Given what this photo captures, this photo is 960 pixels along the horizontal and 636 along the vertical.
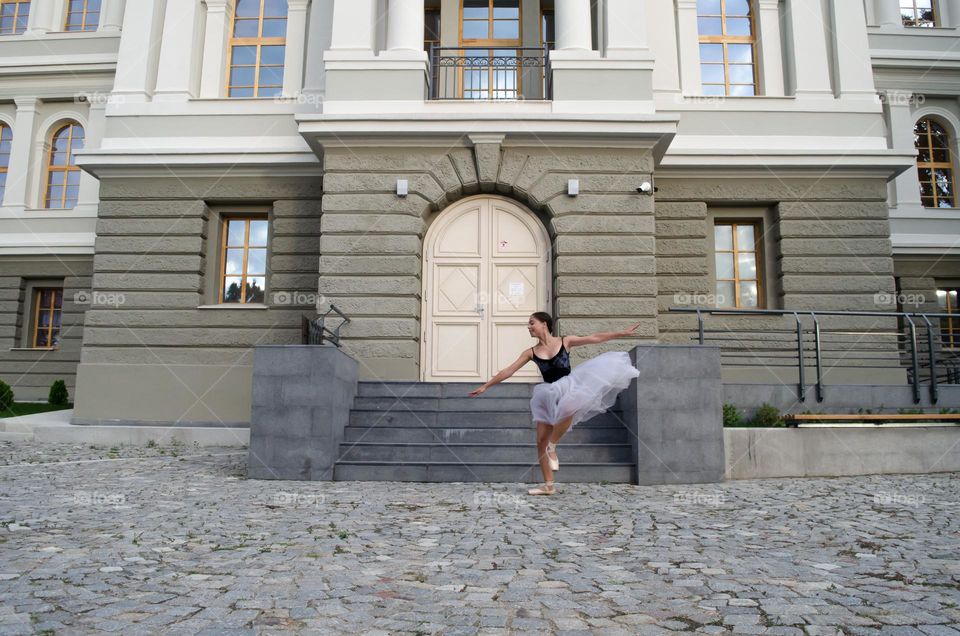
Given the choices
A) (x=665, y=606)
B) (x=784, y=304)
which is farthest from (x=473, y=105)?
(x=665, y=606)

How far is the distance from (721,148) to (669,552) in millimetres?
11360

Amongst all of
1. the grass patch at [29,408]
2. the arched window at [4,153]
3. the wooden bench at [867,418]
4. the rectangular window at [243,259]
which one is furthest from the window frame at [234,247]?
the arched window at [4,153]

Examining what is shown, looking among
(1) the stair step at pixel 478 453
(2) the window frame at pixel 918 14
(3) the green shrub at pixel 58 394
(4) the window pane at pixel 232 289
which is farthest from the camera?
(2) the window frame at pixel 918 14

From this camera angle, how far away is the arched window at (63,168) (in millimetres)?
21875

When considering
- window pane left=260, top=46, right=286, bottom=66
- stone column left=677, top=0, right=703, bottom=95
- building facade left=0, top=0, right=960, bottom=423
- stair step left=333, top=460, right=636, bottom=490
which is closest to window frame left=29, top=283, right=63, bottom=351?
building facade left=0, top=0, right=960, bottom=423

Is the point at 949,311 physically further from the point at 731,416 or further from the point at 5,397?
the point at 5,397

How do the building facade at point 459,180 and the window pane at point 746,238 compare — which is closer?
the building facade at point 459,180

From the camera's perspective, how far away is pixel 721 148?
587 inches

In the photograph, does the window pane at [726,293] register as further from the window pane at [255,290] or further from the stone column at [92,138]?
the stone column at [92,138]

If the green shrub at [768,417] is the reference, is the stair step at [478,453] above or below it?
below

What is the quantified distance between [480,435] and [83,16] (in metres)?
19.8

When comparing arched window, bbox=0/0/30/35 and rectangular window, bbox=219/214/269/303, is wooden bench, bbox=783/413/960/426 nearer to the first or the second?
rectangular window, bbox=219/214/269/303

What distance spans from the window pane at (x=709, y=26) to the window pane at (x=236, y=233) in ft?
34.3

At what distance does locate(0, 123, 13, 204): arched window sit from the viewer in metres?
22.2
